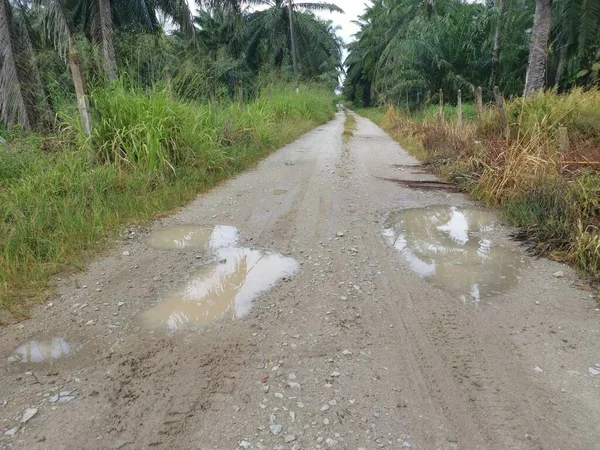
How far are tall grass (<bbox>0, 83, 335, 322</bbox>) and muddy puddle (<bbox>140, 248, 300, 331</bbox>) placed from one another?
3.48 ft

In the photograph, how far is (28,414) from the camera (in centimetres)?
209

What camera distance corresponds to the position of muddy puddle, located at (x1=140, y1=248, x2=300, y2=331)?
297 centimetres

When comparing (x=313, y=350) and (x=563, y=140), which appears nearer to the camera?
(x=313, y=350)

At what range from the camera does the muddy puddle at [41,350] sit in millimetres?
2543

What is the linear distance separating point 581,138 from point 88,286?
7.34m

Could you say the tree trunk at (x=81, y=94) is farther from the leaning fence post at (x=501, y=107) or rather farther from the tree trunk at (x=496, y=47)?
the tree trunk at (x=496, y=47)

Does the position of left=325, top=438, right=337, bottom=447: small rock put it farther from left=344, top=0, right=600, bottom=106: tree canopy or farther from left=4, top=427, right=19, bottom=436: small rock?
left=344, top=0, right=600, bottom=106: tree canopy

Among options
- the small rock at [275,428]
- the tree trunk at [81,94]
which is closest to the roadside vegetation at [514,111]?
the small rock at [275,428]

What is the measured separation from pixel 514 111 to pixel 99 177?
24.0 feet

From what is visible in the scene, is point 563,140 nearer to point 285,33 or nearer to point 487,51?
point 487,51

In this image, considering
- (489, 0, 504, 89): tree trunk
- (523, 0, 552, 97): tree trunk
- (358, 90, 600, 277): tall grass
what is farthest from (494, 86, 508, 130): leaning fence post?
(489, 0, 504, 89): tree trunk

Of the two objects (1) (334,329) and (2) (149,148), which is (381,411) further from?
(2) (149,148)

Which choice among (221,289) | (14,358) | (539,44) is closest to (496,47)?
(539,44)

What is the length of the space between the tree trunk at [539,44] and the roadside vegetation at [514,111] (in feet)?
0.07
